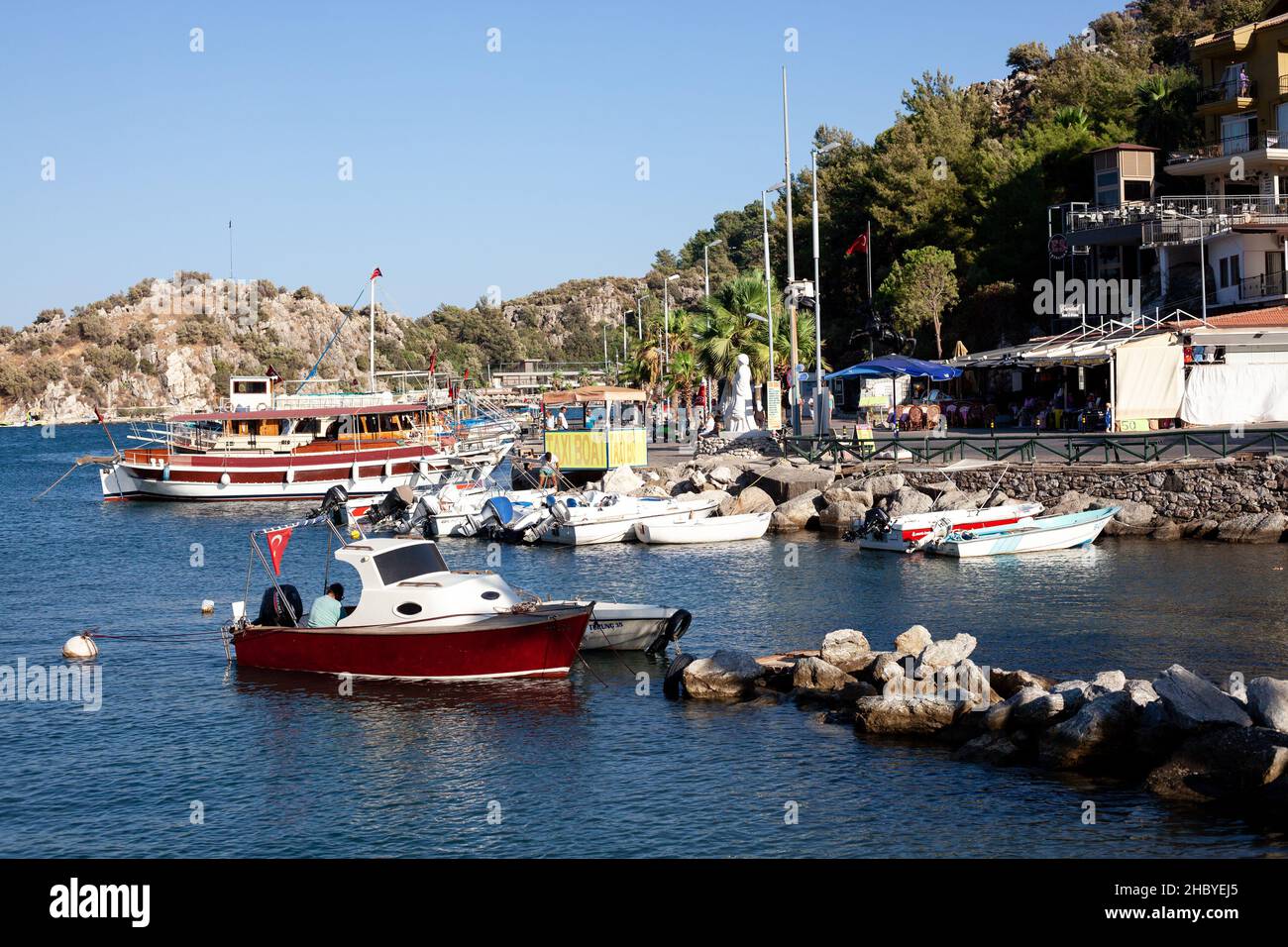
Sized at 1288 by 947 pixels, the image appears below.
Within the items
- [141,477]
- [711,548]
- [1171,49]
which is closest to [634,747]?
[711,548]

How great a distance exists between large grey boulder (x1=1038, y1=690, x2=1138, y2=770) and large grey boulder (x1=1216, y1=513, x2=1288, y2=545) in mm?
19219

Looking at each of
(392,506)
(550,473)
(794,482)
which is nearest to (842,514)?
(794,482)

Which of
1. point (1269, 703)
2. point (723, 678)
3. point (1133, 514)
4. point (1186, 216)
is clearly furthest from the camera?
point (1186, 216)

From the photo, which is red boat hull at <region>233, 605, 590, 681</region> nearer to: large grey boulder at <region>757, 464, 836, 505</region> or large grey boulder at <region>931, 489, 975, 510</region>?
large grey boulder at <region>931, 489, 975, 510</region>

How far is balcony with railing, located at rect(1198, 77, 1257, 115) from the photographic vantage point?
61.1m

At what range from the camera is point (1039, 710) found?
17.1m

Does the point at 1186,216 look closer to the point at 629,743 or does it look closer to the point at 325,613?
the point at 325,613

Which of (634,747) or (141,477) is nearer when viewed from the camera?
(634,747)

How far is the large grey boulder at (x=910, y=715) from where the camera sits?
18.0 metres

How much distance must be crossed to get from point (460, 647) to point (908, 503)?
18189 millimetres

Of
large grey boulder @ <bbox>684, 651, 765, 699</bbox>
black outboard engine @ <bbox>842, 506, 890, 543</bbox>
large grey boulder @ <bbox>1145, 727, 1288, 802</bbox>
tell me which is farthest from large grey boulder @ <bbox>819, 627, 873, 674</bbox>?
black outboard engine @ <bbox>842, 506, 890, 543</bbox>
